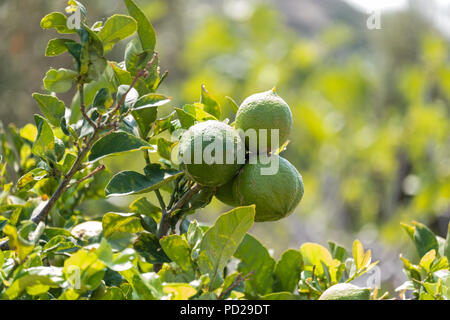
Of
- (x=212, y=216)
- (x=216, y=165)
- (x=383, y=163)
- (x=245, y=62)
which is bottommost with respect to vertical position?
(x=212, y=216)

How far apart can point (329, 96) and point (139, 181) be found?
11.4ft

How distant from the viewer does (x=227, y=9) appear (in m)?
4.31

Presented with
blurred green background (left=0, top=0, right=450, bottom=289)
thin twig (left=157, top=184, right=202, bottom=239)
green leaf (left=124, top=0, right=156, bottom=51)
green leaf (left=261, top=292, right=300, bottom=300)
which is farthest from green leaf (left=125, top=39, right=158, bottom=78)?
blurred green background (left=0, top=0, right=450, bottom=289)

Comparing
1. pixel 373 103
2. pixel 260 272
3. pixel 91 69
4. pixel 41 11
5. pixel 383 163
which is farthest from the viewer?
pixel 373 103

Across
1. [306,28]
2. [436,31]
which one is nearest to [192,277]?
[436,31]

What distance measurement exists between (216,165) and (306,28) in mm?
9924

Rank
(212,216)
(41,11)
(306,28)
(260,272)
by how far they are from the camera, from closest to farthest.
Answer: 1. (260,272)
2. (41,11)
3. (212,216)
4. (306,28)

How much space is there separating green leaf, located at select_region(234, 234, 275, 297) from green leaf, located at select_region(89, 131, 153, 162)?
0.20 metres

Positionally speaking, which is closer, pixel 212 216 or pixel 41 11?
pixel 41 11

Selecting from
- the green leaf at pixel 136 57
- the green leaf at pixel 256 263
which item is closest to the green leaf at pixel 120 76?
the green leaf at pixel 136 57

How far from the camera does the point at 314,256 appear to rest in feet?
2.04

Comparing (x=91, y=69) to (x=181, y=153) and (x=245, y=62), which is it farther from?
(x=245, y=62)

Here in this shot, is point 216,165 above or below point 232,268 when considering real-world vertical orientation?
above

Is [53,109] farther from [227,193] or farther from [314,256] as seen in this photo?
[314,256]
